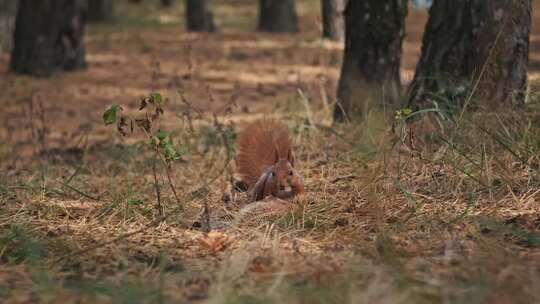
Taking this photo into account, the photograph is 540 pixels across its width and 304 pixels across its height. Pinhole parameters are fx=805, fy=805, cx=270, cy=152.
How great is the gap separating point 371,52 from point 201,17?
7601mm

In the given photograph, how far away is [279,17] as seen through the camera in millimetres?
12023

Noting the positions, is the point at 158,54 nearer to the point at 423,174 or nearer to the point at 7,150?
the point at 7,150

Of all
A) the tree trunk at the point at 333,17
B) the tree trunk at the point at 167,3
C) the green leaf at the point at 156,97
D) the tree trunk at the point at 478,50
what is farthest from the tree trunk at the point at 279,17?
the green leaf at the point at 156,97

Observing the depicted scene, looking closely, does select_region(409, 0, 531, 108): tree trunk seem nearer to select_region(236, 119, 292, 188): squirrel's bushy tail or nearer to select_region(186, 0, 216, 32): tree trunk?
select_region(236, 119, 292, 188): squirrel's bushy tail

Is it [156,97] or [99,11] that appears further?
[99,11]

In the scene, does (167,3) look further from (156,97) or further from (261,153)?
(156,97)

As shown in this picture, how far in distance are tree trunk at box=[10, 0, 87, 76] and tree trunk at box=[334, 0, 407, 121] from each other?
180 inches

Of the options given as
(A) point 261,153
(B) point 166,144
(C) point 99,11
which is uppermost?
(C) point 99,11

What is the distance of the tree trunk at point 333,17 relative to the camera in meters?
9.34

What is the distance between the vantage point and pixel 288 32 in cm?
1198

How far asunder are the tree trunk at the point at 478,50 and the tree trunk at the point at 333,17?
5.08m

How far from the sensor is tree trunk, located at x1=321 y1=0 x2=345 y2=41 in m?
9.34

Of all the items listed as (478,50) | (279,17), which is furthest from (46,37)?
(478,50)

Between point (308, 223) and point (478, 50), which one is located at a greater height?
point (478, 50)
